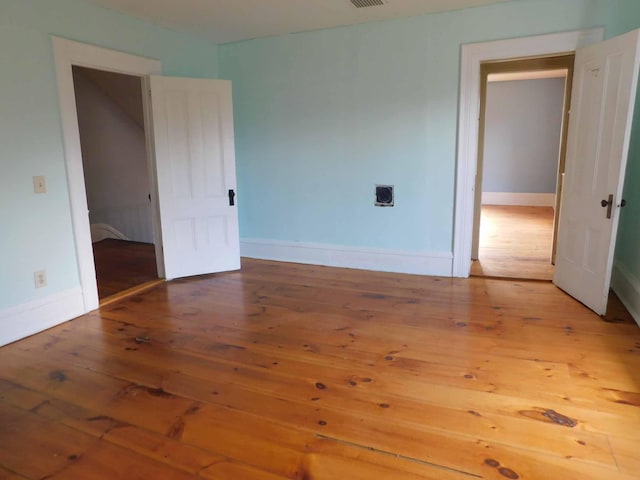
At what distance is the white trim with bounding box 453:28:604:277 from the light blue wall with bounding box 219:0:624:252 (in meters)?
0.07

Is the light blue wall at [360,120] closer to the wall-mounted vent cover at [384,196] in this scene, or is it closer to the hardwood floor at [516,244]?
the wall-mounted vent cover at [384,196]

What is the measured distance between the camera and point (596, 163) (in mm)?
3432

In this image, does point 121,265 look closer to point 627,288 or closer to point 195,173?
point 195,173

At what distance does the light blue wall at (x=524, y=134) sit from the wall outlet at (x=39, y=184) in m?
9.22

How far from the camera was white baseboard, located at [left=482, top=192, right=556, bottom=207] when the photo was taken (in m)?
9.86

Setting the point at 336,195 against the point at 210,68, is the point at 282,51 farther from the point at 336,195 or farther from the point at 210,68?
the point at 336,195

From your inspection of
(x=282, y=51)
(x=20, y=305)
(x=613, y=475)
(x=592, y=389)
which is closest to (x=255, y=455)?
(x=613, y=475)

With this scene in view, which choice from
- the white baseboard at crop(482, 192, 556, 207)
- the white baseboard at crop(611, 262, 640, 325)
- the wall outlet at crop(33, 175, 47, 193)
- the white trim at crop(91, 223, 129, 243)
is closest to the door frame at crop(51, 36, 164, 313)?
the wall outlet at crop(33, 175, 47, 193)

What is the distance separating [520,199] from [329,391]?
907 cm

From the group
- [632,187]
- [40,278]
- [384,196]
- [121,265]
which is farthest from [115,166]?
[632,187]

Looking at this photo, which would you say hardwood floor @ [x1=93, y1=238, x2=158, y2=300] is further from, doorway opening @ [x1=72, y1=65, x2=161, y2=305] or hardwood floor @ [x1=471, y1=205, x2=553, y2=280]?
hardwood floor @ [x1=471, y1=205, x2=553, y2=280]

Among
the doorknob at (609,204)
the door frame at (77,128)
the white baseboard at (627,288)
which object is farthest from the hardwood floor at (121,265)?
the white baseboard at (627,288)

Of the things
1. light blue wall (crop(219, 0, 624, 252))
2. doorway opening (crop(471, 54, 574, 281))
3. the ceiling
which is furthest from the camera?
doorway opening (crop(471, 54, 574, 281))

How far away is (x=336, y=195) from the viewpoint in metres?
4.88
